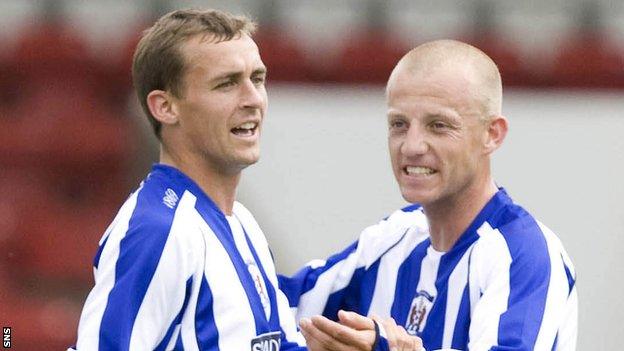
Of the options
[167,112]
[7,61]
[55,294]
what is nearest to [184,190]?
[167,112]

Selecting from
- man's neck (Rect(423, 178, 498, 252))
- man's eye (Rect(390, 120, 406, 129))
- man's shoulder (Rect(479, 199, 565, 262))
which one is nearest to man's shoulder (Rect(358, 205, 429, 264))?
man's neck (Rect(423, 178, 498, 252))

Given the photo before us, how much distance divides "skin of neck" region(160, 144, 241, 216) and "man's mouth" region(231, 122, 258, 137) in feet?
0.38

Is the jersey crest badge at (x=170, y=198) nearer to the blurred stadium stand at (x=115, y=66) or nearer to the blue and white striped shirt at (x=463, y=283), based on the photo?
the blue and white striped shirt at (x=463, y=283)

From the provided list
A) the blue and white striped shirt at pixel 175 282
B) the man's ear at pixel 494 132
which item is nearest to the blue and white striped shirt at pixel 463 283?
the man's ear at pixel 494 132

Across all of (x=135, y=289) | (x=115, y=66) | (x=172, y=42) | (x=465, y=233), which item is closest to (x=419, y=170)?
(x=465, y=233)

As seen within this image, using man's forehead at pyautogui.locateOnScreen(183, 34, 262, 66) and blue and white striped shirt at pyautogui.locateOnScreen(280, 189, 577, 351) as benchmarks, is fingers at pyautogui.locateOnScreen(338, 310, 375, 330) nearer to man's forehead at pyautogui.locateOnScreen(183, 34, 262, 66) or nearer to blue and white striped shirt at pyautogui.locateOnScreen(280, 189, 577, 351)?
blue and white striped shirt at pyautogui.locateOnScreen(280, 189, 577, 351)

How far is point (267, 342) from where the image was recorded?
14.7ft

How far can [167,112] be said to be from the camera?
4.53 m

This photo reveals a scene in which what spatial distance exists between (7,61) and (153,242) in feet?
17.6

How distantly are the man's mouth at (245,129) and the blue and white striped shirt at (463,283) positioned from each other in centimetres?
66

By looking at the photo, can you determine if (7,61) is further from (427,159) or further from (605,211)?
(427,159)

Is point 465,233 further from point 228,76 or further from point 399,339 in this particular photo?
point 228,76

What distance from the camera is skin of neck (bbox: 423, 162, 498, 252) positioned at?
188 inches

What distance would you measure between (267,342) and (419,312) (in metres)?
0.56
